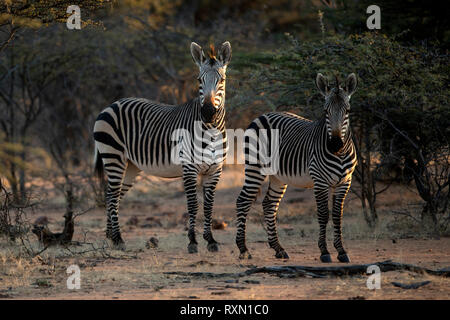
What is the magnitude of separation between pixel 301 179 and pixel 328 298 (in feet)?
9.18

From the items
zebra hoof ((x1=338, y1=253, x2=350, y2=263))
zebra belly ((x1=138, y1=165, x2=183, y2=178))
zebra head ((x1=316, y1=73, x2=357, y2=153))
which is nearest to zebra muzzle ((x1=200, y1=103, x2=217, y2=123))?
zebra belly ((x1=138, y1=165, x2=183, y2=178))

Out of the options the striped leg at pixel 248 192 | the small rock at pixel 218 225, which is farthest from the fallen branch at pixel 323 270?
the small rock at pixel 218 225

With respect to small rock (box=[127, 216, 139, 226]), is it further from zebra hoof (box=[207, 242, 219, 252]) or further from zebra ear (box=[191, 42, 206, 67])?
zebra ear (box=[191, 42, 206, 67])

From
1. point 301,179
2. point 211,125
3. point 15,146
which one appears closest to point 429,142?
point 301,179

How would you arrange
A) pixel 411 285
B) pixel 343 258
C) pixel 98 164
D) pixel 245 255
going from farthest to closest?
1. pixel 98 164
2. pixel 245 255
3. pixel 343 258
4. pixel 411 285

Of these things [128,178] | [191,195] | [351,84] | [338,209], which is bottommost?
[338,209]

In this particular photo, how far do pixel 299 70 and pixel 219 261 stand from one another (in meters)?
4.07

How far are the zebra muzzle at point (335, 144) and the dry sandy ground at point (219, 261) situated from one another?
1.39m

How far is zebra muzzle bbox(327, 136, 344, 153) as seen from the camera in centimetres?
748

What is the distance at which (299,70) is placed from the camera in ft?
35.3

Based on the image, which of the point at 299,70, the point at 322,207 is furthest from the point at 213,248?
the point at 299,70

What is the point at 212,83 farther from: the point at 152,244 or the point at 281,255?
the point at 152,244

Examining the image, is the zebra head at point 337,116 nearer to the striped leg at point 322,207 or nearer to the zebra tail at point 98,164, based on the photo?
the striped leg at point 322,207
